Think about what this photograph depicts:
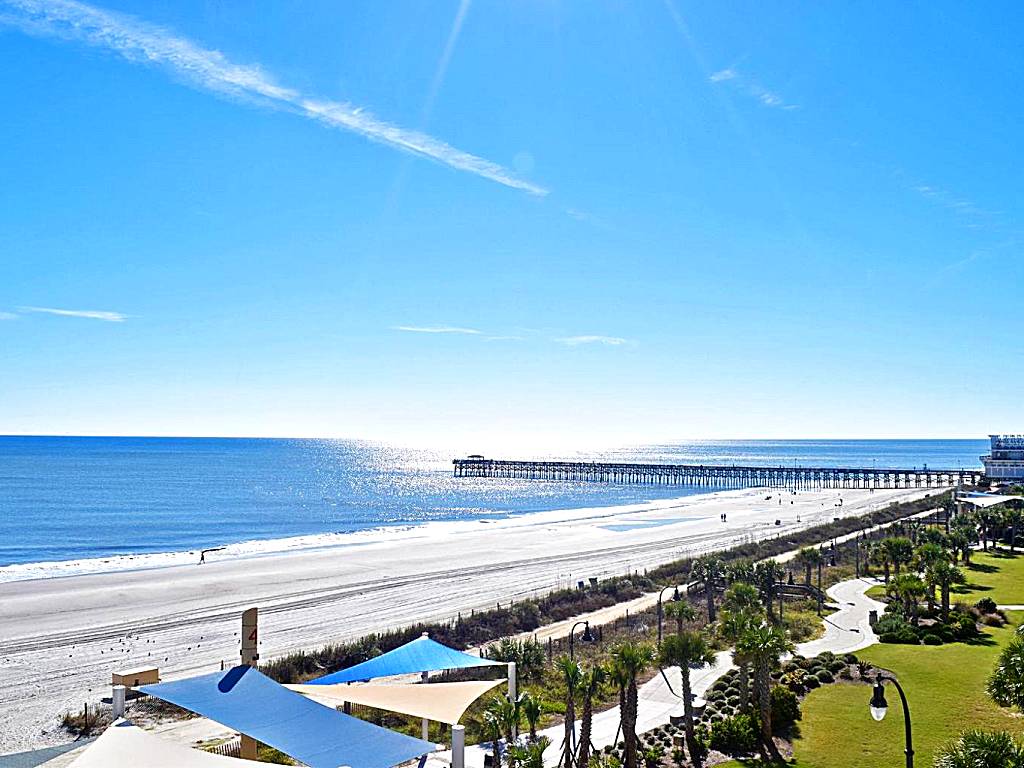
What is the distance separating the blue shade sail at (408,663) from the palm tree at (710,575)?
18589 mm

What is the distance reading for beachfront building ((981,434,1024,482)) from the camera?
103125 millimetres

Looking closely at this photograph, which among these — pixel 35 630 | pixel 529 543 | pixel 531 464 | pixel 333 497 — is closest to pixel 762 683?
pixel 35 630

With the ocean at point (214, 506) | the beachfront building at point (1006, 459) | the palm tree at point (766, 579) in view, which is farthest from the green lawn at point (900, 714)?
the beachfront building at point (1006, 459)

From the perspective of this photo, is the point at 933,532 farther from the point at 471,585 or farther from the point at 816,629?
the point at 471,585

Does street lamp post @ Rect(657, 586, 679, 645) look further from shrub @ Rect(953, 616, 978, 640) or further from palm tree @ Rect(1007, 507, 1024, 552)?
palm tree @ Rect(1007, 507, 1024, 552)

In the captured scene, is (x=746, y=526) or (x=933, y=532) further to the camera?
(x=746, y=526)

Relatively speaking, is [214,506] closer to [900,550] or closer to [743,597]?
[900,550]

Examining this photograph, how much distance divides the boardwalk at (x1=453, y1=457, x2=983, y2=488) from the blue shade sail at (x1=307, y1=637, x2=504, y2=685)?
11574 centimetres

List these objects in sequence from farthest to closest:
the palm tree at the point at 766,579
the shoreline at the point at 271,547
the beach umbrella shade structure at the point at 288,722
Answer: the shoreline at the point at 271,547 → the palm tree at the point at 766,579 → the beach umbrella shade structure at the point at 288,722

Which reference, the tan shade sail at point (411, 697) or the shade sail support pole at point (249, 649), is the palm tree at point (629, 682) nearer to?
the tan shade sail at point (411, 697)

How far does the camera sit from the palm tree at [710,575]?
→ 34.6 metres

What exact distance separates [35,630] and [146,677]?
27172 millimetres

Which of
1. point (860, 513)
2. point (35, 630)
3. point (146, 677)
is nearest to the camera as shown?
point (146, 677)

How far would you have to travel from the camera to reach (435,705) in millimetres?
15383
